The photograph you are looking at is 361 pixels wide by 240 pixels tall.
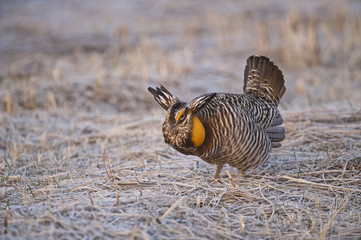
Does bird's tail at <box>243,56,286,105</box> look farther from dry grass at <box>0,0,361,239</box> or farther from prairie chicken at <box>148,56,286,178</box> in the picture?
dry grass at <box>0,0,361,239</box>

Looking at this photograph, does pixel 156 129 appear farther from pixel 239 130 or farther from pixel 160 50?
pixel 160 50

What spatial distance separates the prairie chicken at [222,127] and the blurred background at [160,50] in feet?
6.47

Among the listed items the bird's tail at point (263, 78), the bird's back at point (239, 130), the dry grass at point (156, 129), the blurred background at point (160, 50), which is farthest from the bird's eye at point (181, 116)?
the blurred background at point (160, 50)

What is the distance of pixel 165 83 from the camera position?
26.0 ft

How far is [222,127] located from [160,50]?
649cm

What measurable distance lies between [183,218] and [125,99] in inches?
174

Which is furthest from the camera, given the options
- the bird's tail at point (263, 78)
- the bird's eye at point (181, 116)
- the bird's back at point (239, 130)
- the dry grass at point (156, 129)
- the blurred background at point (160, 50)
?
the blurred background at point (160, 50)

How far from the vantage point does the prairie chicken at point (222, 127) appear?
130 inches

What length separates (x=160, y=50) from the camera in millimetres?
9805

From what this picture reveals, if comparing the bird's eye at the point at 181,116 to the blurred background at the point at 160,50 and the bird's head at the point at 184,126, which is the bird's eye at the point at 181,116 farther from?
the blurred background at the point at 160,50

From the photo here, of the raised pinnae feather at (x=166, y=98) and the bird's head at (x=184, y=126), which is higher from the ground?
the raised pinnae feather at (x=166, y=98)

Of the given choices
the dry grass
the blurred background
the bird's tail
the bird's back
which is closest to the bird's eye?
the bird's back

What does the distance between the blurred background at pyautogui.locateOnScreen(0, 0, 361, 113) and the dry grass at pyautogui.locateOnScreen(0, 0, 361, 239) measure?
3 cm

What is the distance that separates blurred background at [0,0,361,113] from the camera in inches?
287
